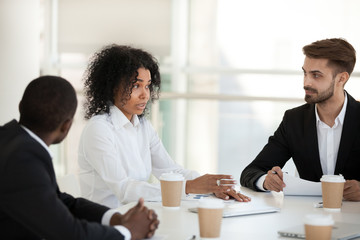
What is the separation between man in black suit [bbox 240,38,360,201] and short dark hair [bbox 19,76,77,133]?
4.13 feet

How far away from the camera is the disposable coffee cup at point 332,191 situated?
86.6 inches

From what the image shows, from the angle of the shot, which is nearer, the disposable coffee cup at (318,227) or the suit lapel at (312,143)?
the disposable coffee cup at (318,227)

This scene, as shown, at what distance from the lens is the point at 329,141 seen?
2857 millimetres

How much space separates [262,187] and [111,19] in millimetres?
3639

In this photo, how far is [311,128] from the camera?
2.89 m

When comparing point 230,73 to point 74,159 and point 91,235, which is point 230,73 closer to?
point 74,159

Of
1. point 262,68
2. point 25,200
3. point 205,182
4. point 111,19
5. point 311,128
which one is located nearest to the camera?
point 25,200

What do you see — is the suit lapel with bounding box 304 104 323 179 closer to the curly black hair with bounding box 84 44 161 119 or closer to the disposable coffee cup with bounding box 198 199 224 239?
the curly black hair with bounding box 84 44 161 119

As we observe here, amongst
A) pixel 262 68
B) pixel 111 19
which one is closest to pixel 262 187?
pixel 262 68

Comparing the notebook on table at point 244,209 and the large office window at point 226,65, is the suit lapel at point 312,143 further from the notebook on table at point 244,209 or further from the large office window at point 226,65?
the large office window at point 226,65

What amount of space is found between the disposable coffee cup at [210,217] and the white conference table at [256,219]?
5 centimetres

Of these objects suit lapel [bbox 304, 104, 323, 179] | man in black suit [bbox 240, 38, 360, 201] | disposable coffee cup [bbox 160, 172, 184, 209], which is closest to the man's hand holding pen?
man in black suit [bbox 240, 38, 360, 201]

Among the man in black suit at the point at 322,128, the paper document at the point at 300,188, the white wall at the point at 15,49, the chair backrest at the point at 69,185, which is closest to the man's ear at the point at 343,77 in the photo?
the man in black suit at the point at 322,128

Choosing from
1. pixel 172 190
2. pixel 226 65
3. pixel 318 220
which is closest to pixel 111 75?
pixel 172 190
